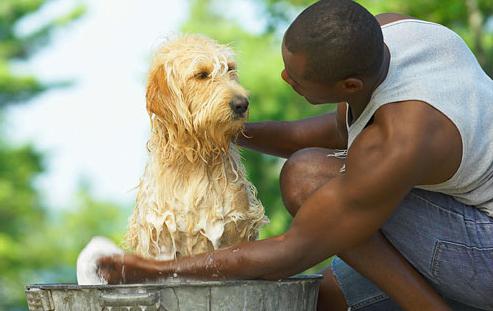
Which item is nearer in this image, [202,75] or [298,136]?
[202,75]

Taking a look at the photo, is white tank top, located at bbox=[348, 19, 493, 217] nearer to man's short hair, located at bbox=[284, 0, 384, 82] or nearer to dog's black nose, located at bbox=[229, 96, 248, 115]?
man's short hair, located at bbox=[284, 0, 384, 82]

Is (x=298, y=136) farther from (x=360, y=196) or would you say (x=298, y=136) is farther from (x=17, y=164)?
(x=17, y=164)

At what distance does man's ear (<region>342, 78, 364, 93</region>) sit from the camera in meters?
2.99

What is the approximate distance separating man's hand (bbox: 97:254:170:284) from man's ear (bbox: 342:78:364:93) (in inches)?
32.0

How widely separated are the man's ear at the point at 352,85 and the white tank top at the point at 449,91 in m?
0.08

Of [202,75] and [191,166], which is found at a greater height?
[202,75]

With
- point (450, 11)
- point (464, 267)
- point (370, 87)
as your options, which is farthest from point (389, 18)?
point (450, 11)

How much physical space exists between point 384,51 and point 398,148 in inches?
14.3

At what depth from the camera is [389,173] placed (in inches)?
113

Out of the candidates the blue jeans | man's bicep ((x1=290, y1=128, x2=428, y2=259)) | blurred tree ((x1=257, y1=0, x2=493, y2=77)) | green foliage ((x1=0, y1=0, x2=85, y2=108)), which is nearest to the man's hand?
man's bicep ((x1=290, y1=128, x2=428, y2=259))

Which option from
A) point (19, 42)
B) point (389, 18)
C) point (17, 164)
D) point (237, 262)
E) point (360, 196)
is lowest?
point (237, 262)

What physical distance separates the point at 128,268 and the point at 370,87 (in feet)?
3.17

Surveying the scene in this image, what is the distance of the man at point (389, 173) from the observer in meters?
2.92

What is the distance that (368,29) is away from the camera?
2.91 meters
